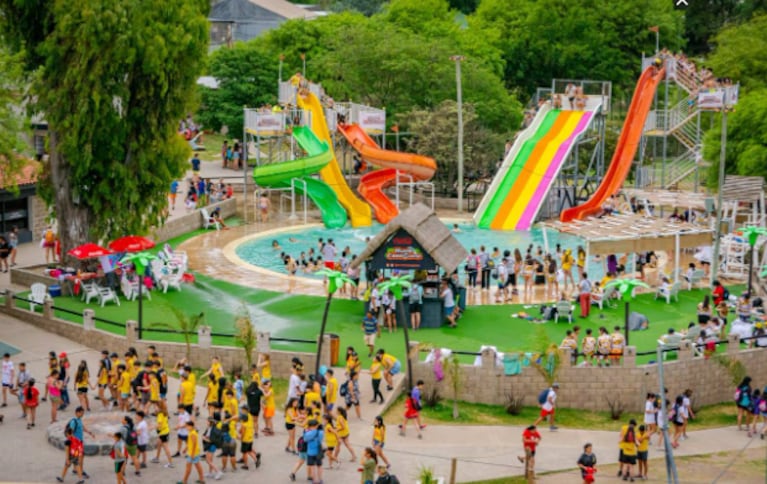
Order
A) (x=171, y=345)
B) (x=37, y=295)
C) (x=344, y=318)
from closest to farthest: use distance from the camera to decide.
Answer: (x=171, y=345)
(x=37, y=295)
(x=344, y=318)

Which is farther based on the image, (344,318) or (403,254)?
(344,318)

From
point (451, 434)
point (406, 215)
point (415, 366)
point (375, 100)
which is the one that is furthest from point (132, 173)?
point (375, 100)

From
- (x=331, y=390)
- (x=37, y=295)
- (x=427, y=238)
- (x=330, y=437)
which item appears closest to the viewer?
(x=330, y=437)

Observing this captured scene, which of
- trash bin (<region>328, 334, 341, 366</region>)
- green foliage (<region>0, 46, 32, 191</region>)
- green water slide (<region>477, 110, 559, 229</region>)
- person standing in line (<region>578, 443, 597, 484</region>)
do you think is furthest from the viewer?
green water slide (<region>477, 110, 559, 229</region>)

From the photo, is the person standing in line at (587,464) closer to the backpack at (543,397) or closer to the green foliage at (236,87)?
the backpack at (543,397)

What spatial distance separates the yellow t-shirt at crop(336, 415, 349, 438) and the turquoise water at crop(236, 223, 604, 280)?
59.7 ft

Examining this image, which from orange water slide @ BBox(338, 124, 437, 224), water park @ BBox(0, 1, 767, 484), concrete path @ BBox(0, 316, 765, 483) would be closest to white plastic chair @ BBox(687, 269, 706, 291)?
water park @ BBox(0, 1, 767, 484)

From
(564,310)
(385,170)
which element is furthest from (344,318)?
(385,170)

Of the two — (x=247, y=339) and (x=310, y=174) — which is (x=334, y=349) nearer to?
(x=247, y=339)

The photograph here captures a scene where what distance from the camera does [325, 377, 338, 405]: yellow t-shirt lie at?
26.8 meters

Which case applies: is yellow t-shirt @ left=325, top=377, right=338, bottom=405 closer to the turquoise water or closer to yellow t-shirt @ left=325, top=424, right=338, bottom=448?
yellow t-shirt @ left=325, top=424, right=338, bottom=448

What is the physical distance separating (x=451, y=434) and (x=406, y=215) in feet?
29.7

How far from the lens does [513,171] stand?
173 ft

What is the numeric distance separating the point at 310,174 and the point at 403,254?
18.1 meters
